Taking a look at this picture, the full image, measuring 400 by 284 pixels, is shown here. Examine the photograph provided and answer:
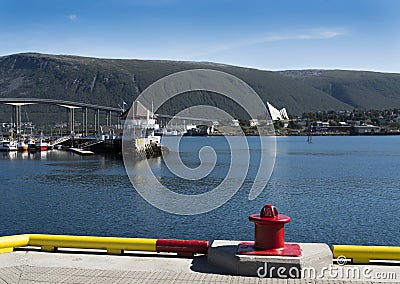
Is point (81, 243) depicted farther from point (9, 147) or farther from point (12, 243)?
point (9, 147)

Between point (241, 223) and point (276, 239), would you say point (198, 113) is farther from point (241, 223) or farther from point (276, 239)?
point (276, 239)

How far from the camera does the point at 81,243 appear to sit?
33.3ft

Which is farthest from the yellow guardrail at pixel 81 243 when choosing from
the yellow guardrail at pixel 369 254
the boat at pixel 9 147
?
the boat at pixel 9 147

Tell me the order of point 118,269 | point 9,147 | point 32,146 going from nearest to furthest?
point 118,269 → point 32,146 → point 9,147

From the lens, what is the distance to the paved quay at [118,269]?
842 centimetres

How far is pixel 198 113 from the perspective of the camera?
192000 mm

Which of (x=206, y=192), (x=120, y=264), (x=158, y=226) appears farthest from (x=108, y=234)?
(x=206, y=192)

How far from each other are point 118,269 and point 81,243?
1419 millimetres

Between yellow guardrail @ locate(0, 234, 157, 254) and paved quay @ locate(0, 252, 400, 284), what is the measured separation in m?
0.13

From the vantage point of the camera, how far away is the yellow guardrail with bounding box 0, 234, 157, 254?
995 centimetres

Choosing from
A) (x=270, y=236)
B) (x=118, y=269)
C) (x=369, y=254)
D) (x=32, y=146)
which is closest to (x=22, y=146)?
(x=32, y=146)

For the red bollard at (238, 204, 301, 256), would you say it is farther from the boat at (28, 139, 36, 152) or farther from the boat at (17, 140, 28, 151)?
the boat at (17, 140, 28, 151)

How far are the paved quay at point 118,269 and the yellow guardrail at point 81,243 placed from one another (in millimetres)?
133

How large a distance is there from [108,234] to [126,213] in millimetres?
4986
